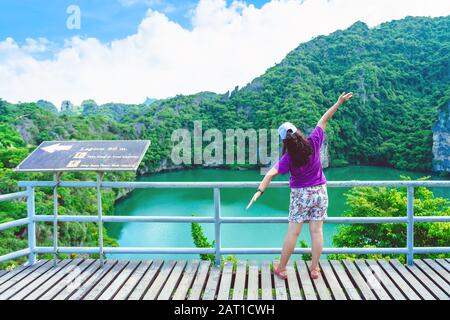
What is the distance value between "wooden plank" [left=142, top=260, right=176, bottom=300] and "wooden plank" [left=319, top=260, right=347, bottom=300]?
1237 mm

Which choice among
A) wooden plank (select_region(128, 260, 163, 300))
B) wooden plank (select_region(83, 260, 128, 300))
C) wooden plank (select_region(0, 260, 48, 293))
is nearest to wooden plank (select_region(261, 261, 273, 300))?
wooden plank (select_region(128, 260, 163, 300))

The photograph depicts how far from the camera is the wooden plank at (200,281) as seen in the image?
2885 mm

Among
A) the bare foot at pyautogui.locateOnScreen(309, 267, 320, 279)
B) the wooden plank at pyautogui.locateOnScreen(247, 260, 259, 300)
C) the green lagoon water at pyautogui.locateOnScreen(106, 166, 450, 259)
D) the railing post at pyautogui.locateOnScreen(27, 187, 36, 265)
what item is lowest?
the green lagoon water at pyautogui.locateOnScreen(106, 166, 450, 259)

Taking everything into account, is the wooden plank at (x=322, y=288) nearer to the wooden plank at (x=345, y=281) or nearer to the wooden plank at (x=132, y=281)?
the wooden plank at (x=345, y=281)

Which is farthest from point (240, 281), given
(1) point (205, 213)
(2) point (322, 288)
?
(1) point (205, 213)

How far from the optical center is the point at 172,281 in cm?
314

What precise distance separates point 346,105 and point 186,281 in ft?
239

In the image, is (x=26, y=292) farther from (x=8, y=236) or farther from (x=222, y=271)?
(x=8, y=236)

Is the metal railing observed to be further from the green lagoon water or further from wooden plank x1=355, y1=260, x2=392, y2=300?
the green lagoon water

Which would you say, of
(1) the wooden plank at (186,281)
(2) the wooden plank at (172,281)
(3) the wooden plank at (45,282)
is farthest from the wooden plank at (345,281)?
(3) the wooden plank at (45,282)

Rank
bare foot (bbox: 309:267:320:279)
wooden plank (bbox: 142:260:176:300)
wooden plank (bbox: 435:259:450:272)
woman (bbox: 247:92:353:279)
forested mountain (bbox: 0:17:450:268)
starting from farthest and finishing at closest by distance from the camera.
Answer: forested mountain (bbox: 0:17:450:268), wooden plank (bbox: 435:259:450:272), bare foot (bbox: 309:267:320:279), woman (bbox: 247:92:353:279), wooden plank (bbox: 142:260:176:300)

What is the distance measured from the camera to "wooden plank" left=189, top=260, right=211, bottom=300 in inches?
114

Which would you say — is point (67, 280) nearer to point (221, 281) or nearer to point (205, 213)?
point (221, 281)
